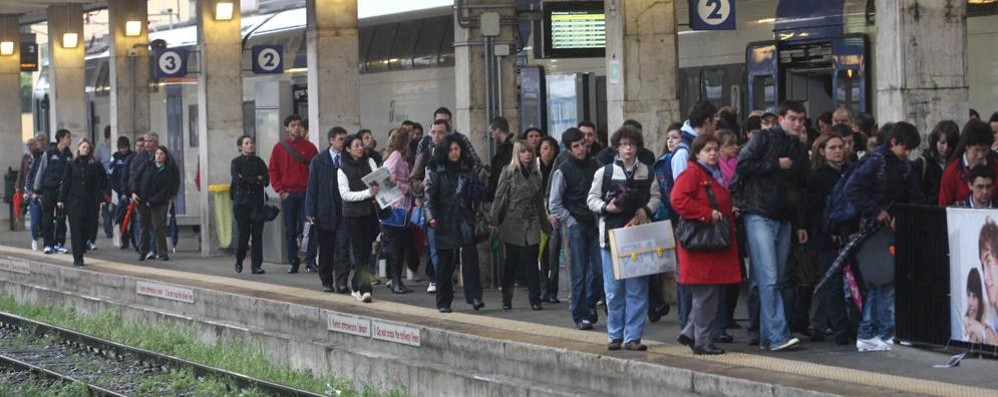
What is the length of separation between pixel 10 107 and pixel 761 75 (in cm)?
2021

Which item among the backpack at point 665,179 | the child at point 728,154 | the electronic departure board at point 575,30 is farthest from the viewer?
the electronic departure board at point 575,30

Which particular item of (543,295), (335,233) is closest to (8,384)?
(335,233)

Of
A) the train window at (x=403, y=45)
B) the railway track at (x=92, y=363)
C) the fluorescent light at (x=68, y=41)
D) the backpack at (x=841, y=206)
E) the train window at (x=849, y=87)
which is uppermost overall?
the fluorescent light at (x=68, y=41)

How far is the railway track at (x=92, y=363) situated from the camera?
14.7 metres

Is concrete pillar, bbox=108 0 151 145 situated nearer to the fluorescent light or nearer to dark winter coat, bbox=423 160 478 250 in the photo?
the fluorescent light

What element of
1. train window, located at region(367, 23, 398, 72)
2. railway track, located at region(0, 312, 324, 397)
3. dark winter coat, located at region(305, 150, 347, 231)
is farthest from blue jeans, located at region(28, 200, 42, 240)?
dark winter coat, located at region(305, 150, 347, 231)

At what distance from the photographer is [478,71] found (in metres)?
18.5

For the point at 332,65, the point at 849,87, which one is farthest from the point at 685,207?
the point at 332,65

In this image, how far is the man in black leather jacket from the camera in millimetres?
12141

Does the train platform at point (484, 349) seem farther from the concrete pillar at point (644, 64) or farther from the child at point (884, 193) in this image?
the concrete pillar at point (644, 64)

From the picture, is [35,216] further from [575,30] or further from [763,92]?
[763,92]

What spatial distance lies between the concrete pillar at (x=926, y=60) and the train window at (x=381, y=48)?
15.9 meters

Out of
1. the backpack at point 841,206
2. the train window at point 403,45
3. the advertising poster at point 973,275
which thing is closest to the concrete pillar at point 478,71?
the backpack at point 841,206

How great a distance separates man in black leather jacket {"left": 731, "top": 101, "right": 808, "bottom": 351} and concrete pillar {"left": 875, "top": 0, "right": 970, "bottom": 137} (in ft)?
5.53
